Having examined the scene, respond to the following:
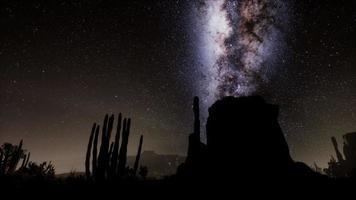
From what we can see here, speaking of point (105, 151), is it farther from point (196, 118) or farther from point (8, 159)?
point (8, 159)

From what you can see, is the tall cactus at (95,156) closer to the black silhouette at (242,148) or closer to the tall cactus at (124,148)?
the tall cactus at (124,148)

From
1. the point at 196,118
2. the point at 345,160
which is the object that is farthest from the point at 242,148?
the point at 345,160

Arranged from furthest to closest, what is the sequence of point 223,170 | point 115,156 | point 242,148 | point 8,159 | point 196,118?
point 8,159 < point 196,118 < point 242,148 < point 115,156 < point 223,170

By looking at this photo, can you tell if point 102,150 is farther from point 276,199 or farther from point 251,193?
point 276,199

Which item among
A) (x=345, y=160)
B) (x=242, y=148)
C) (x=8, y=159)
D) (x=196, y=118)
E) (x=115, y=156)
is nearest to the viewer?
(x=115, y=156)

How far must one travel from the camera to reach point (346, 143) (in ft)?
162

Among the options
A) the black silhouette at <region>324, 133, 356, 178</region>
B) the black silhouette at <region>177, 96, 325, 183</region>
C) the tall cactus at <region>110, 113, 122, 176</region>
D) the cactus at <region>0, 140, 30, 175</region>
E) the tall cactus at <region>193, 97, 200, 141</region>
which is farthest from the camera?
the black silhouette at <region>324, 133, 356, 178</region>

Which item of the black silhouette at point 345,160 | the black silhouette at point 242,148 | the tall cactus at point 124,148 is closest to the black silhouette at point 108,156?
the tall cactus at point 124,148

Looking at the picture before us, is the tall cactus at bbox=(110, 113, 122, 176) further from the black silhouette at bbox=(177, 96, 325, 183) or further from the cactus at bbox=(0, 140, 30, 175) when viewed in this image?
the cactus at bbox=(0, 140, 30, 175)

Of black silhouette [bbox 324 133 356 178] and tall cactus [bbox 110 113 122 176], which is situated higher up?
black silhouette [bbox 324 133 356 178]

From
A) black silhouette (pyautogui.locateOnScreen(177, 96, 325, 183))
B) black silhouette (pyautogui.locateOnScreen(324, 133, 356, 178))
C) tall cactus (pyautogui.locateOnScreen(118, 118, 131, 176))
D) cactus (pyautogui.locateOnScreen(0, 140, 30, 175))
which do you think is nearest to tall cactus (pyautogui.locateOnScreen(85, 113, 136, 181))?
tall cactus (pyautogui.locateOnScreen(118, 118, 131, 176))

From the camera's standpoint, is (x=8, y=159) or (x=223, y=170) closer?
(x=223, y=170)

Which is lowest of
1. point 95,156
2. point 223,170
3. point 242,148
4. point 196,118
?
point 223,170

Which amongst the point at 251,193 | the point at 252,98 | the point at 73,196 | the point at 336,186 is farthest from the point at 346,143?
the point at 73,196
